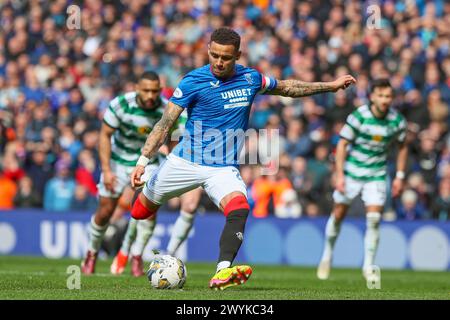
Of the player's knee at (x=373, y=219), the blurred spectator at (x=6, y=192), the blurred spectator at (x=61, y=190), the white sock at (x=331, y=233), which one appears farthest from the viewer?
the blurred spectator at (x=6, y=192)

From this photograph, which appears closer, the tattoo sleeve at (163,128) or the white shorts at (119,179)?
the tattoo sleeve at (163,128)

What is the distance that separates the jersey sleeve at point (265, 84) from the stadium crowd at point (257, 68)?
33.7 feet

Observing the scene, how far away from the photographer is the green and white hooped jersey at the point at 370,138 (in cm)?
1579

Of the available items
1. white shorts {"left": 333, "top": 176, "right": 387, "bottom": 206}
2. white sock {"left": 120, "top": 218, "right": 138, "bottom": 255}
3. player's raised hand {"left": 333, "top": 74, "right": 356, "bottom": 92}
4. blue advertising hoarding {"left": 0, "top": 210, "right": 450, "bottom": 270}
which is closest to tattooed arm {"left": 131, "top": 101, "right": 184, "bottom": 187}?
player's raised hand {"left": 333, "top": 74, "right": 356, "bottom": 92}

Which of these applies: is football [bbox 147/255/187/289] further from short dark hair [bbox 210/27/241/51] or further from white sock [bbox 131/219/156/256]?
white sock [bbox 131/219/156/256]

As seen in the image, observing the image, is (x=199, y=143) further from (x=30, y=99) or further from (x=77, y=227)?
(x=30, y=99)

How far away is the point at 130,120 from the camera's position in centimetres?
1460

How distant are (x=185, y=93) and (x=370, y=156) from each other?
543 centimetres

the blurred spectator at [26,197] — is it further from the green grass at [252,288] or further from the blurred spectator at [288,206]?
the green grass at [252,288]

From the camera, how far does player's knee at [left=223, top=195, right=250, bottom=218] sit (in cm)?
1109

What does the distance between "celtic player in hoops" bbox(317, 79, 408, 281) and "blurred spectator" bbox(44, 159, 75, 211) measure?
8.57m

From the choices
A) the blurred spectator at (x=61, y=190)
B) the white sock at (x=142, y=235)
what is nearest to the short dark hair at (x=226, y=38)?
the white sock at (x=142, y=235)

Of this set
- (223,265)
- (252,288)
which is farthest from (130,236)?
(223,265)
